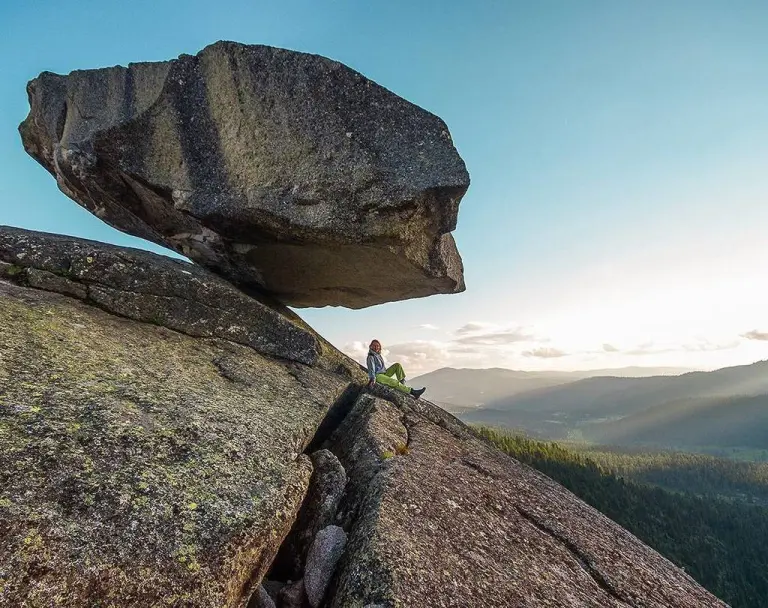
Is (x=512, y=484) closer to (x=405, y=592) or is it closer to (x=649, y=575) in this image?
(x=649, y=575)

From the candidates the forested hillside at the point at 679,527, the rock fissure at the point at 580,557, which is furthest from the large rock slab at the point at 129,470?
the forested hillside at the point at 679,527

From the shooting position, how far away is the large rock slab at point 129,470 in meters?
6.36

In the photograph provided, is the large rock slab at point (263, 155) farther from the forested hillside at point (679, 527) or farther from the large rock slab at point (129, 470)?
the forested hillside at point (679, 527)

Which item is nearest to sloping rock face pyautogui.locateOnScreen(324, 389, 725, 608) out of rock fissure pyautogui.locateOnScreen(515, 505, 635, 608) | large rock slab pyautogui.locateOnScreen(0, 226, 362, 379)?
rock fissure pyautogui.locateOnScreen(515, 505, 635, 608)

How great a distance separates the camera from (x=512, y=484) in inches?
501

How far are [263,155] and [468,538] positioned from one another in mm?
15081

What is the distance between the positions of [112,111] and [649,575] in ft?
81.0

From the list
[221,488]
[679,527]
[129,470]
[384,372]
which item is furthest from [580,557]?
[679,527]

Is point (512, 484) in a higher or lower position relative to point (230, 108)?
lower

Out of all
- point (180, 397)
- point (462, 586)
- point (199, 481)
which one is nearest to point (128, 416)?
point (180, 397)

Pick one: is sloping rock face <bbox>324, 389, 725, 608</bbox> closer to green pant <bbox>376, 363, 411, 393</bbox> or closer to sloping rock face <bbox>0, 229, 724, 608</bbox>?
sloping rock face <bbox>0, 229, 724, 608</bbox>

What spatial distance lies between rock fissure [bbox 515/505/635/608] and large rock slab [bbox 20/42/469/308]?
426 inches

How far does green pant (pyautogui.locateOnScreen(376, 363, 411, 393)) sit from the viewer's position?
18891mm

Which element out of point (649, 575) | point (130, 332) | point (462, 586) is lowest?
point (649, 575)
